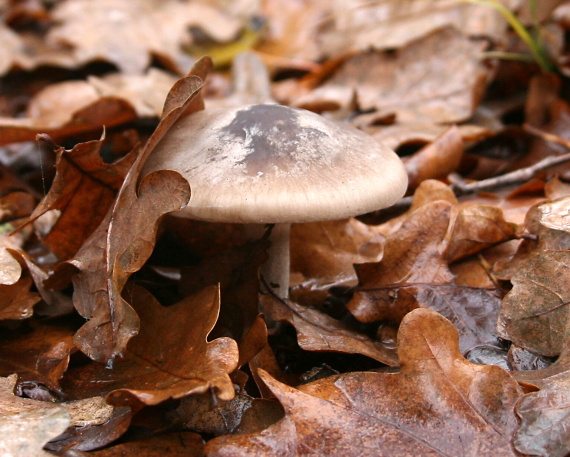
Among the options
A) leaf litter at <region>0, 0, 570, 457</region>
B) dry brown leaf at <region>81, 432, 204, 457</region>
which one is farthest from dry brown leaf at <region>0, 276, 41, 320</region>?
dry brown leaf at <region>81, 432, 204, 457</region>

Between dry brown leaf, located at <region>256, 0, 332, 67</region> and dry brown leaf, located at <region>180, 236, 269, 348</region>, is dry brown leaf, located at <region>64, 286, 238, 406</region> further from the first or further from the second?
dry brown leaf, located at <region>256, 0, 332, 67</region>

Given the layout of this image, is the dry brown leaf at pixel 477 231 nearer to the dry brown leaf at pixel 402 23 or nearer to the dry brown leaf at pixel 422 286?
the dry brown leaf at pixel 422 286

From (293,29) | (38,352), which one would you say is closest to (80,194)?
(38,352)

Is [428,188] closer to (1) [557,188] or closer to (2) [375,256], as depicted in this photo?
(2) [375,256]

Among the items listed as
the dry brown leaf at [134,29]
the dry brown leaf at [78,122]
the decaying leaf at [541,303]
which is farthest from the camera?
the dry brown leaf at [134,29]

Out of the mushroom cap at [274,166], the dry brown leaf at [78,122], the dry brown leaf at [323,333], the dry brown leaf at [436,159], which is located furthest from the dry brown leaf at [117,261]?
the dry brown leaf at [436,159]

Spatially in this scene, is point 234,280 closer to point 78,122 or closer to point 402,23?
point 78,122

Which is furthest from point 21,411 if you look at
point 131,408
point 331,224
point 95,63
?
point 95,63
